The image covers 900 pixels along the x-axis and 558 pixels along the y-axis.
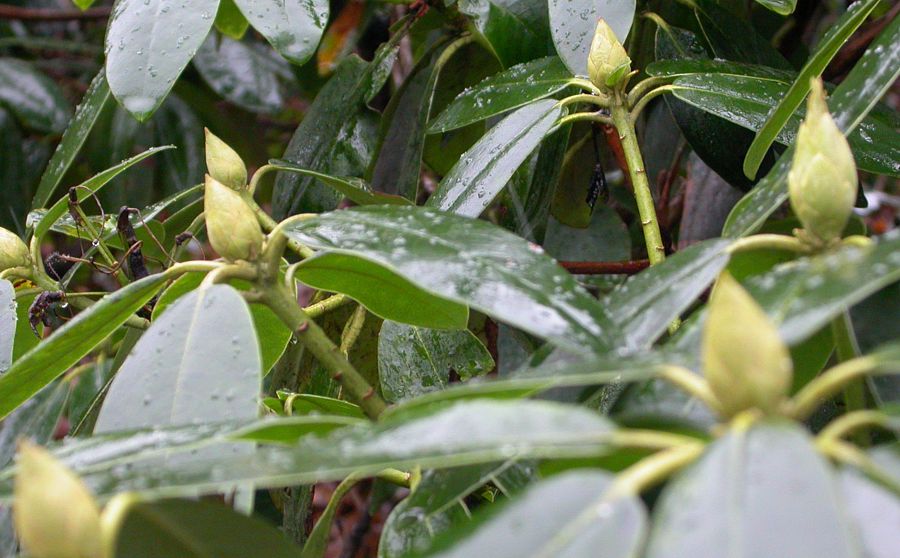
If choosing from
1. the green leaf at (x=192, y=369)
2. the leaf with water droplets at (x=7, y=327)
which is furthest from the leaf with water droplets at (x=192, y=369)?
the leaf with water droplets at (x=7, y=327)

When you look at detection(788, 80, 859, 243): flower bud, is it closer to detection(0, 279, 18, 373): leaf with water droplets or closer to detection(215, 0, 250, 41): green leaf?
detection(0, 279, 18, 373): leaf with water droplets

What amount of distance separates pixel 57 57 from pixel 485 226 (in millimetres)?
2185

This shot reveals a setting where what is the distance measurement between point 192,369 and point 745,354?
0.33 meters

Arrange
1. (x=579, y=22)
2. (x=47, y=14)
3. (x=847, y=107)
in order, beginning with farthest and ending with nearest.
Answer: (x=47, y=14)
(x=579, y=22)
(x=847, y=107)

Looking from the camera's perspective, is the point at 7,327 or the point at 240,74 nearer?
the point at 7,327

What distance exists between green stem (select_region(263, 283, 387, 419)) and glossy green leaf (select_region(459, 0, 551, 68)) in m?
0.54

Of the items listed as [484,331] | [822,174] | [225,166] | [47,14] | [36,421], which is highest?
[822,174]

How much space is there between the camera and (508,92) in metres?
0.97

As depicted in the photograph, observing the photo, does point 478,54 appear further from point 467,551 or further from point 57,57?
point 57,57

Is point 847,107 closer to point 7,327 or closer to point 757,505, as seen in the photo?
point 757,505

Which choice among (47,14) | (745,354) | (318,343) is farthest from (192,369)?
(47,14)

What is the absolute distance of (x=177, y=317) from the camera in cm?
60

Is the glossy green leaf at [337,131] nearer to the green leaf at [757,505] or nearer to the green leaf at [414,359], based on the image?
the green leaf at [414,359]

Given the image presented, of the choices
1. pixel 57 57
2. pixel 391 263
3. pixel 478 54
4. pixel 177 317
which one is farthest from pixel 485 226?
pixel 57 57
